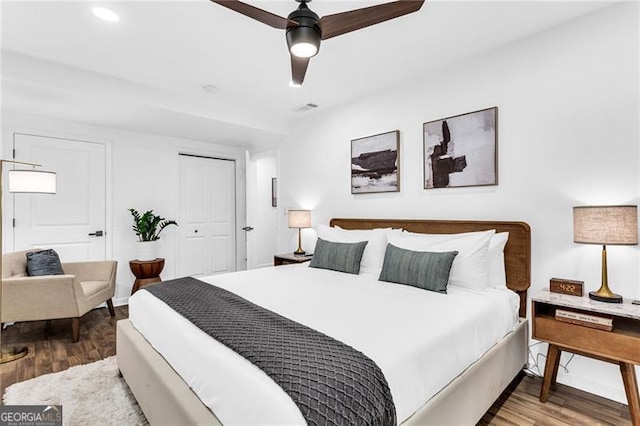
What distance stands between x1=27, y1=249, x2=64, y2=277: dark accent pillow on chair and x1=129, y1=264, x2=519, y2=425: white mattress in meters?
1.62

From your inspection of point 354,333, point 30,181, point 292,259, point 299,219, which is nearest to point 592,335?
point 354,333

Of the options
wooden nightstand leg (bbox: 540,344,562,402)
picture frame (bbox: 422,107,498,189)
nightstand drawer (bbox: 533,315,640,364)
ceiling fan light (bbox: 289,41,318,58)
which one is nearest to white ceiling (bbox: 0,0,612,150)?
ceiling fan light (bbox: 289,41,318,58)

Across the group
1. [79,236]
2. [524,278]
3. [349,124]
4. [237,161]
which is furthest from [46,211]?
[524,278]

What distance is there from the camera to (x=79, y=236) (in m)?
3.97

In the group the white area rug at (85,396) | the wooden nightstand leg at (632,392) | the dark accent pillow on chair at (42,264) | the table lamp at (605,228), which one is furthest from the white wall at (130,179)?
the wooden nightstand leg at (632,392)

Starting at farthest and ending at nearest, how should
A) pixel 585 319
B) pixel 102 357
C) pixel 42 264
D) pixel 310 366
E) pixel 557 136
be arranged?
pixel 42 264 → pixel 102 357 → pixel 557 136 → pixel 585 319 → pixel 310 366

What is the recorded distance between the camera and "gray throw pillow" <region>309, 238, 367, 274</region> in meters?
2.92

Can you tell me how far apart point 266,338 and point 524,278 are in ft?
6.93

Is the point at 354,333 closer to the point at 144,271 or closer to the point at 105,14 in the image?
the point at 105,14

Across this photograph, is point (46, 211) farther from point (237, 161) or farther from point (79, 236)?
point (237, 161)

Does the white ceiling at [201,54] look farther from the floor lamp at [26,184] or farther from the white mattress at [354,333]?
the white mattress at [354,333]

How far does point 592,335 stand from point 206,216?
4.81m

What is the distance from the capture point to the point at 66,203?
3.89 m

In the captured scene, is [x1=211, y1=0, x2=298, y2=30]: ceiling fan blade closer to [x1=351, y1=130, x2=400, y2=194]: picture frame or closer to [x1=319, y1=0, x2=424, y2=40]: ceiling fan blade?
[x1=319, y1=0, x2=424, y2=40]: ceiling fan blade
